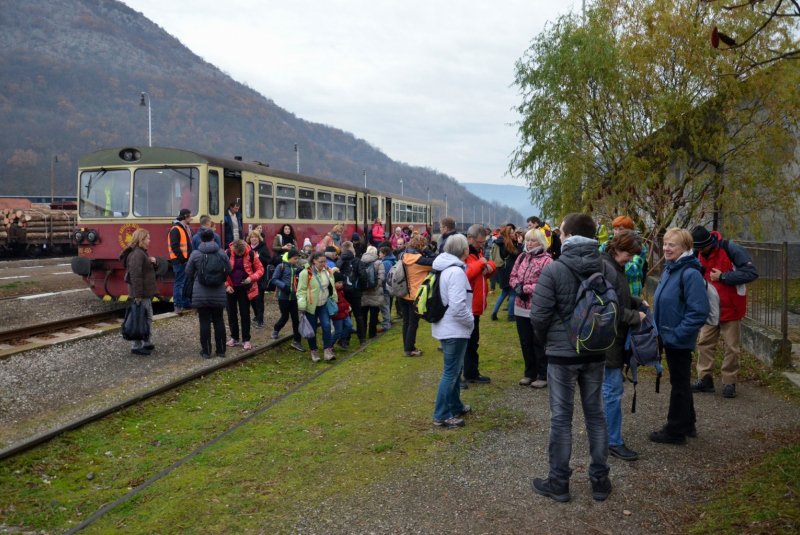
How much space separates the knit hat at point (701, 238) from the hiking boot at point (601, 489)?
3321mm

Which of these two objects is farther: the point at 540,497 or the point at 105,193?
the point at 105,193

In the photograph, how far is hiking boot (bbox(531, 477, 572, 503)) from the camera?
4.80m

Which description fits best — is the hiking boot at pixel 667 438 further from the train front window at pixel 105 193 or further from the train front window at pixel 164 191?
the train front window at pixel 105 193

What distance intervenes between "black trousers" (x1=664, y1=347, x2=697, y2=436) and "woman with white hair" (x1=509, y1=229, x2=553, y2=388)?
1.70m

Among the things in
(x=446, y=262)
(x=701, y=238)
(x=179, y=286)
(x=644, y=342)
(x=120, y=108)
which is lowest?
(x=179, y=286)

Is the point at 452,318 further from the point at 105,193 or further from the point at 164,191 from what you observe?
the point at 105,193

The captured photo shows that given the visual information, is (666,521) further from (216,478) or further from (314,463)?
(216,478)

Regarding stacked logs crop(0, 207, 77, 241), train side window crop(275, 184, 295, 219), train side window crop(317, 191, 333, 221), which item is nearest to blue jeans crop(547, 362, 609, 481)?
train side window crop(275, 184, 295, 219)

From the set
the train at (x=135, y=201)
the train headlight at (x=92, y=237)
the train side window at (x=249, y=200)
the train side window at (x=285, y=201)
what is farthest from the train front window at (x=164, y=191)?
the train side window at (x=285, y=201)

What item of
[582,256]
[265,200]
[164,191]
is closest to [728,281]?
[582,256]

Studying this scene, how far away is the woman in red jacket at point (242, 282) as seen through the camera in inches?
417

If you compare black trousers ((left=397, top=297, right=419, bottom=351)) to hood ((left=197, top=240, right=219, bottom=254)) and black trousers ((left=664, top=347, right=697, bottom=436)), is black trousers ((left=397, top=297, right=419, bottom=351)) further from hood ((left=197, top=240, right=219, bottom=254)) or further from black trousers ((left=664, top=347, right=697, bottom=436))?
black trousers ((left=664, top=347, right=697, bottom=436))

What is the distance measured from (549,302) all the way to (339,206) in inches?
729

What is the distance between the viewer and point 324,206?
70.1ft
